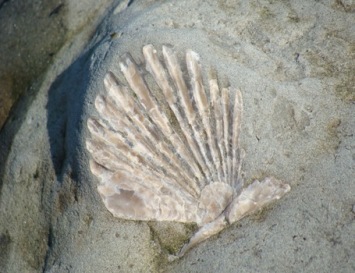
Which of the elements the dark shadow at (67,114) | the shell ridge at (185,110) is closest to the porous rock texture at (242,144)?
the dark shadow at (67,114)

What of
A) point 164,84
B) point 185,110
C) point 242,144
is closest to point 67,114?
point 164,84

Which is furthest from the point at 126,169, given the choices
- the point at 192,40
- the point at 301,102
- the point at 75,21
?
the point at 75,21

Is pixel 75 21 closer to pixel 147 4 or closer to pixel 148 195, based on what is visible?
pixel 147 4

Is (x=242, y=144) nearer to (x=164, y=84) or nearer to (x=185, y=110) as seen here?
(x=185, y=110)

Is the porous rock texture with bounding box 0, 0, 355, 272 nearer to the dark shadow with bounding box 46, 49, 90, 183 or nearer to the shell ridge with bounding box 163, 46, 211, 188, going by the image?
the dark shadow with bounding box 46, 49, 90, 183

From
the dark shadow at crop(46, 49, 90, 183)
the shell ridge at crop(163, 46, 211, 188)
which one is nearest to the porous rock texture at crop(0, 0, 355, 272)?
the dark shadow at crop(46, 49, 90, 183)

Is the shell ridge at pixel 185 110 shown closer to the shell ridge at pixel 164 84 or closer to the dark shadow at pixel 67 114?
the shell ridge at pixel 164 84

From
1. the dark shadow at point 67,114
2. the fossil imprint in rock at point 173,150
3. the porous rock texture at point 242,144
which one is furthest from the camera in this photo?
the dark shadow at point 67,114
